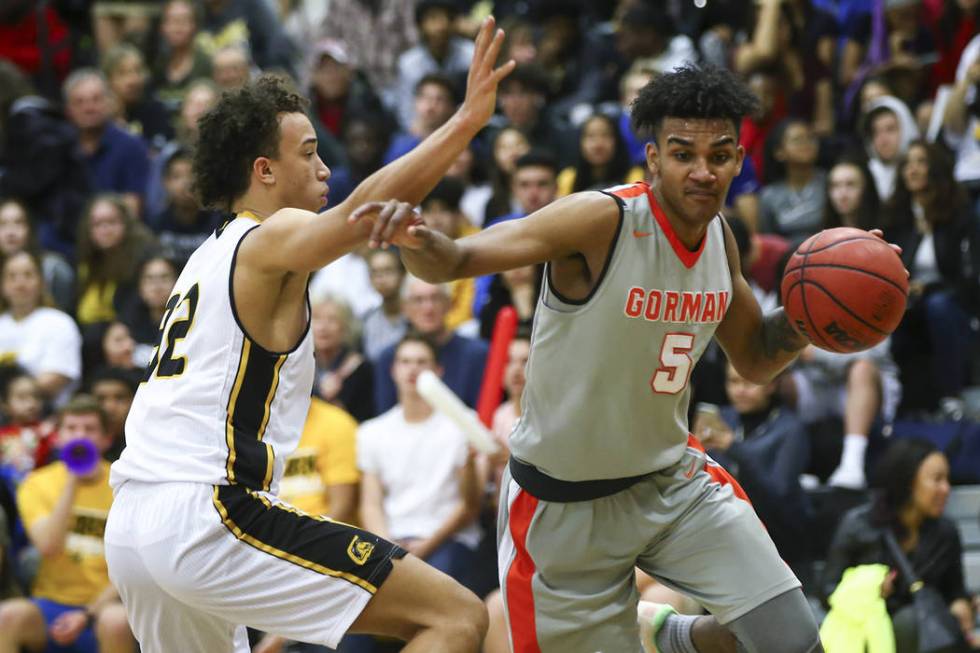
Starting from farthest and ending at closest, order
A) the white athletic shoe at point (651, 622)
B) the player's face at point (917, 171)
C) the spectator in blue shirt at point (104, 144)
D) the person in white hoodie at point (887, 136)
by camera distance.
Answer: the spectator in blue shirt at point (104, 144) → the person in white hoodie at point (887, 136) → the player's face at point (917, 171) → the white athletic shoe at point (651, 622)

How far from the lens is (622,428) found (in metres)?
4.71

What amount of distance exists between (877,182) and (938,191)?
30.0 inches

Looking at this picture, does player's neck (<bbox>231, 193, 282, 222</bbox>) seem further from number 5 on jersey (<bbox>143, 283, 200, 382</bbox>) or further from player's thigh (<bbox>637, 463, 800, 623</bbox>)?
player's thigh (<bbox>637, 463, 800, 623</bbox>)

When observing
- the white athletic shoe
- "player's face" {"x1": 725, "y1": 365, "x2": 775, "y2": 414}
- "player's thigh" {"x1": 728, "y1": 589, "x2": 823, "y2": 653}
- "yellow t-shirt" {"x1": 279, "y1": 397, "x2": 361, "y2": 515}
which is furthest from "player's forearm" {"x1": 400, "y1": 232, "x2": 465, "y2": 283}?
"player's face" {"x1": 725, "y1": 365, "x2": 775, "y2": 414}

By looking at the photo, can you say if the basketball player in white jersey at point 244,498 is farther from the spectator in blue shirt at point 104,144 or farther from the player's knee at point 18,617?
the spectator in blue shirt at point 104,144

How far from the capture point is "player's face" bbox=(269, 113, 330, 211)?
15.4 ft

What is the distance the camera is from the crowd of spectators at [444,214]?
7.60 meters

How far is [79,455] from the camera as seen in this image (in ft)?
24.8

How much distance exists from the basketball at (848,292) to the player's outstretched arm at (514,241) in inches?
27.7

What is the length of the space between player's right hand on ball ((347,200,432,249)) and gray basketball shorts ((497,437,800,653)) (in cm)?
121

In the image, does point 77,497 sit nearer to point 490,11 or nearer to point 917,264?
point 917,264

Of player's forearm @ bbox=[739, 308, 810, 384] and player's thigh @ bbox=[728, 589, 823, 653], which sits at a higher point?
player's forearm @ bbox=[739, 308, 810, 384]

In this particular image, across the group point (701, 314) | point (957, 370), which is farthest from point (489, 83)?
point (957, 370)

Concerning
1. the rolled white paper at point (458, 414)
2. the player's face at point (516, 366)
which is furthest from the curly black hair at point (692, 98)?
the player's face at point (516, 366)
